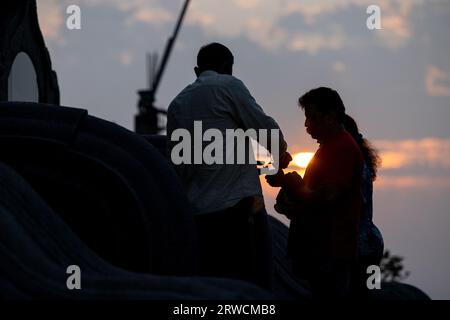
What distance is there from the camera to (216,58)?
27.1ft

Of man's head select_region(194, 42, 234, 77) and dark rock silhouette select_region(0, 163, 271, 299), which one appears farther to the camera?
man's head select_region(194, 42, 234, 77)

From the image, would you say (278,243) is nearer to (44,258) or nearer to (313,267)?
(313,267)

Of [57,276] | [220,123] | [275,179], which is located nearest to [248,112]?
[220,123]

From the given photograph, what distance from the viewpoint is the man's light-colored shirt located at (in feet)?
26.4

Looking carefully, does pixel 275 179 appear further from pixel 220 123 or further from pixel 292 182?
pixel 220 123

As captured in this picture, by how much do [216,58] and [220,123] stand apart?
0.49 metres

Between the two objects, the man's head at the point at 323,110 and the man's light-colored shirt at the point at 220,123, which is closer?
the man's head at the point at 323,110

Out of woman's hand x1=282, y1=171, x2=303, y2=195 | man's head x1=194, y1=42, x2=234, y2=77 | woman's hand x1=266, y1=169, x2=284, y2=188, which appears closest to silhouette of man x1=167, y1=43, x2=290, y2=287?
man's head x1=194, y1=42, x2=234, y2=77

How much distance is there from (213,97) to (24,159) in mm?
1527

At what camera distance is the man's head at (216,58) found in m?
8.23

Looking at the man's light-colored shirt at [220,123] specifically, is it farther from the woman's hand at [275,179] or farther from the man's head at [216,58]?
the woman's hand at [275,179]

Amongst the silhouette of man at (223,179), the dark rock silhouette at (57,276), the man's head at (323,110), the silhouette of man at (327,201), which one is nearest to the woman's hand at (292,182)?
the silhouette of man at (327,201)

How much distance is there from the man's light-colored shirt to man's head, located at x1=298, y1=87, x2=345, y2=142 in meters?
0.56

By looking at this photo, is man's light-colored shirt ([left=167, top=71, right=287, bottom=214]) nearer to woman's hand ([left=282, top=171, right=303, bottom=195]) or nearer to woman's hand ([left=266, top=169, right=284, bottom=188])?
woman's hand ([left=266, top=169, right=284, bottom=188])
